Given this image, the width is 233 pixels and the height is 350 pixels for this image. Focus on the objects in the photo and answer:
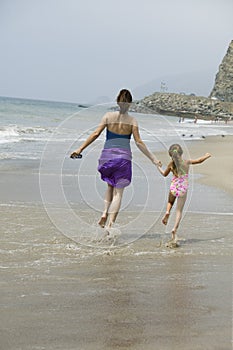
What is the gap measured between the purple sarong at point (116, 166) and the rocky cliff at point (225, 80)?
390ft

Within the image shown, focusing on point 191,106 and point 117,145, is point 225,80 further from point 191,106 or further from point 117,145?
point 117,145

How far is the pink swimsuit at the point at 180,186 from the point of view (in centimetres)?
648

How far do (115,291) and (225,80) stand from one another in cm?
12734

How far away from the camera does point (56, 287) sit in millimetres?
4504

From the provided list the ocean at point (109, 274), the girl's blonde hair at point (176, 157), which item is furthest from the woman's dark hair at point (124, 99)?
the girl's blonde hair at point (176, 157)

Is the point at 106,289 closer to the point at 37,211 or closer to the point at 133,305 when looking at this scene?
the point at 133,305

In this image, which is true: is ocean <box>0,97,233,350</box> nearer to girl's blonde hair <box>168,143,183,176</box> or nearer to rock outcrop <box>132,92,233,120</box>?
girl's blonde hair <box>168,143,183,176</box>

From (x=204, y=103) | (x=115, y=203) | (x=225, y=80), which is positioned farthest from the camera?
(x=225, y=80)

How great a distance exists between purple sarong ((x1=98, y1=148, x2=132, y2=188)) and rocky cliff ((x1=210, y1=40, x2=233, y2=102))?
119011mm

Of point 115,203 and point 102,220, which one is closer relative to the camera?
point 115,203

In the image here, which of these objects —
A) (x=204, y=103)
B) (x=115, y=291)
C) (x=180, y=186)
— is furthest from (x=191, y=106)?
(x=115, y=291)

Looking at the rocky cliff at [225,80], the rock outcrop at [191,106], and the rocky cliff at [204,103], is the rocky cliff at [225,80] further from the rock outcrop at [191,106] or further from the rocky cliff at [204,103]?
the rock outcrop at [191,106]

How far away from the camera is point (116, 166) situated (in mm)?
6262

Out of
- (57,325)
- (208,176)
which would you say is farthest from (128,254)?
(208,176)
